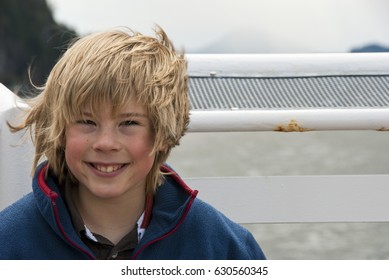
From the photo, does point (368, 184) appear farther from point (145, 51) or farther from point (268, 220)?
point (145, 51)

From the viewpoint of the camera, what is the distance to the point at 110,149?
1.65 metres

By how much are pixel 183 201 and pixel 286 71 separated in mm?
628

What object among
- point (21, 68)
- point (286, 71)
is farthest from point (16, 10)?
point (286, 71)

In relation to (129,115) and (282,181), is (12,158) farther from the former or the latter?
(282,181)

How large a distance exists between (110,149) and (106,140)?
0.08ft

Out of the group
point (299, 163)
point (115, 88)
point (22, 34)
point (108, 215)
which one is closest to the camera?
point (115, 88)

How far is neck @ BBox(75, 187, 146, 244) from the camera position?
1.74 meters

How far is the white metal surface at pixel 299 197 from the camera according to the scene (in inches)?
85.7

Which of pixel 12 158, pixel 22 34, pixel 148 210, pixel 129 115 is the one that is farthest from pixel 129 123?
pixel 22 34

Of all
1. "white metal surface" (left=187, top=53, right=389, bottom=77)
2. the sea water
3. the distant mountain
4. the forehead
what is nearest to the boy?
the forehead

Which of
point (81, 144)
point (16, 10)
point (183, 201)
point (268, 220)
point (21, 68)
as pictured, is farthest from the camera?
point (16, 10)

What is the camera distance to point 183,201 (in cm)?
177

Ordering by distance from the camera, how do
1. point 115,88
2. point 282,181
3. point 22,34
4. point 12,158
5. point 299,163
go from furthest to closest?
point 22,34 → point 299,163 → point 282,181 → point 12,158 → point 115,88

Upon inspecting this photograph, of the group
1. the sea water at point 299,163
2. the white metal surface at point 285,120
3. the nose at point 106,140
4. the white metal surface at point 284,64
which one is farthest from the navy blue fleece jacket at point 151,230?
the sea water at point 299,163
